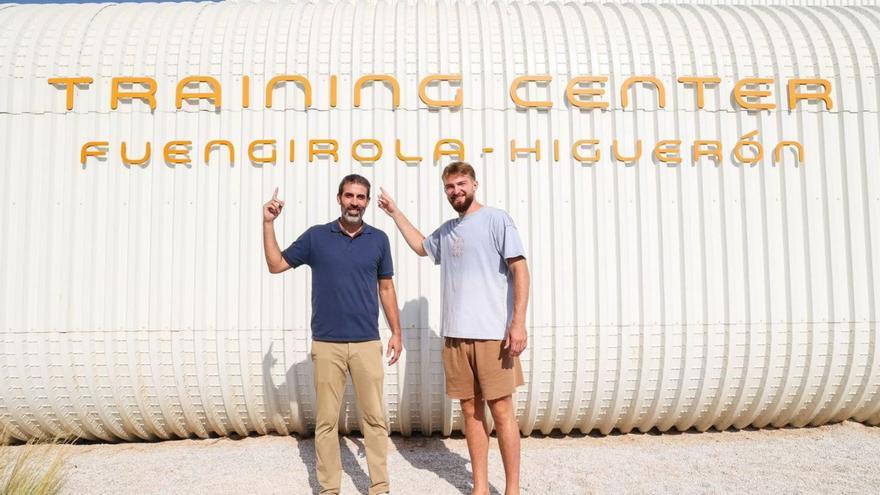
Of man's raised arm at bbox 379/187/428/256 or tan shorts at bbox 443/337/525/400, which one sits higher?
man's raised arm at bbox 379/187/428/256

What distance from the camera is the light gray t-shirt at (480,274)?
3518mm

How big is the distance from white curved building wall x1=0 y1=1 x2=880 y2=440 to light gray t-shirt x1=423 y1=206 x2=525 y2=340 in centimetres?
109

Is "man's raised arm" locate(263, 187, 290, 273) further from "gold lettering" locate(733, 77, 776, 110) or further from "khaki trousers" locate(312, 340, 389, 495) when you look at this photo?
"gold lettering" locate(733, 77, 776, 110)

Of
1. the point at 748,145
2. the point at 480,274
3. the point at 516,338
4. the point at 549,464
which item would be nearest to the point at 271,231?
the point at 480,274

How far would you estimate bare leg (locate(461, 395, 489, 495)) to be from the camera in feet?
11.9

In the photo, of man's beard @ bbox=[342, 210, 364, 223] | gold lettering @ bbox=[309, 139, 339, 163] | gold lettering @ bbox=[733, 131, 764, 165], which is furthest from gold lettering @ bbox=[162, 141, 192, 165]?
gold lettering @ bbox=[733, 131, 764, 165]

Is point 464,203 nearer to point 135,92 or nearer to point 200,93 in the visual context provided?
point 200,93

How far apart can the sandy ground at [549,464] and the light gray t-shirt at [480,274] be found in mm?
1327

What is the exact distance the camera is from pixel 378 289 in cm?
396

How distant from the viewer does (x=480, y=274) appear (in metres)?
3.56

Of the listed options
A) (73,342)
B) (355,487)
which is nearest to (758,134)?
(355,487)

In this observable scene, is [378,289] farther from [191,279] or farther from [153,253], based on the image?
[153,253]

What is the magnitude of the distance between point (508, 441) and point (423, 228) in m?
1.94

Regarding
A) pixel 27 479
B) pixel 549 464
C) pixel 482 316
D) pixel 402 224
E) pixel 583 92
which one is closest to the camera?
pixel 27 479
